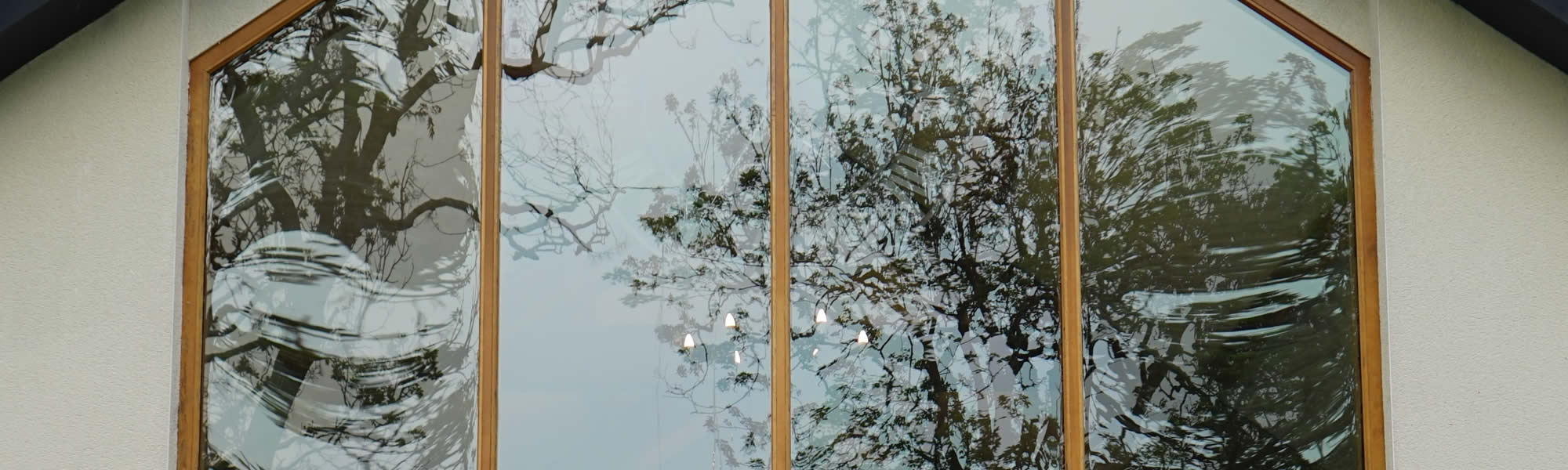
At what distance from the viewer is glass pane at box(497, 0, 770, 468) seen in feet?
13.6

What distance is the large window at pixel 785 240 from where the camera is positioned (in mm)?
4105

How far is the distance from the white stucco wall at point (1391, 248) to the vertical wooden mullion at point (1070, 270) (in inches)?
42.9

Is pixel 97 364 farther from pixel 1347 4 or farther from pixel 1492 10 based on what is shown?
pixel 1492 10

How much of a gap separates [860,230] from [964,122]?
1.93 feet

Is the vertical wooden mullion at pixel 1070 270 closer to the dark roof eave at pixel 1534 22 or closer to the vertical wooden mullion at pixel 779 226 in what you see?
the vertical wooden mullion at pixel 779 226

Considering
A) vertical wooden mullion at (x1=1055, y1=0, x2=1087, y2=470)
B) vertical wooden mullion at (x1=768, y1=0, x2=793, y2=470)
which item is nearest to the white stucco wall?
vertical wooden mullion at (x1=1055, y1=0, x2=1087, y2=470)

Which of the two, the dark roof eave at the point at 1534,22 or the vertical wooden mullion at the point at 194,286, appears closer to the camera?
the dark roof eave at the point at 1534,22

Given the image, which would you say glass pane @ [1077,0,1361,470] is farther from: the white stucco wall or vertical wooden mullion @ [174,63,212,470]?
vertical wooden mullion @ [174,63,212,470]

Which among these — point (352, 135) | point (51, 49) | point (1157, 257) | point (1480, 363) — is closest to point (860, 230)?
point (1157, 257)

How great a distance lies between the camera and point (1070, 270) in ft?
13.6

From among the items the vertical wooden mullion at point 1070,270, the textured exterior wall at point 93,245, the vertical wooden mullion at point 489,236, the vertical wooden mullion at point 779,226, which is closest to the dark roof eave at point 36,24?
the textured exterior wall at point 93,245

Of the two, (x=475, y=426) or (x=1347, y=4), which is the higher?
(x=1347, y=4)

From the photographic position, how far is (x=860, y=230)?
423 centimetres

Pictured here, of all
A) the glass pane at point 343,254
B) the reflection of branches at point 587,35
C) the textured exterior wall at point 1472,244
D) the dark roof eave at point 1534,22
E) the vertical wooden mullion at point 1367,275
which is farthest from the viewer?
the reflection of branches at point 587,35
